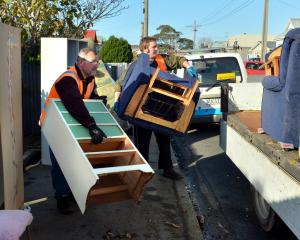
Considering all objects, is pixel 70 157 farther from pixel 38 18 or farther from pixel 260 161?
pixel 38 18

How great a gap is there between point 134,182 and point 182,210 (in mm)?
1295

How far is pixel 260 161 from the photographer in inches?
167

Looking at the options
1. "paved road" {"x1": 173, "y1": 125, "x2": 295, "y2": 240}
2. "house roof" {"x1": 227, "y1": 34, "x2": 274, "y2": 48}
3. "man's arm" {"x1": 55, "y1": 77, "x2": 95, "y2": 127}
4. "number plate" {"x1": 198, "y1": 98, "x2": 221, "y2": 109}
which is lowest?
"paved road" {"x1": 173, "y1": 125, "x2": 295, "y2": 240}

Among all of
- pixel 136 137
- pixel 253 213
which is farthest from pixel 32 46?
pixel 253 213

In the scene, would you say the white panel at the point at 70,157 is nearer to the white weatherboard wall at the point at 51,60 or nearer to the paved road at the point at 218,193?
the paved road at the point at 218,193

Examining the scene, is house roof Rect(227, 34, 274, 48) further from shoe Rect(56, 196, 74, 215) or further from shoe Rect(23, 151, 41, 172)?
shoe Rect(56, 196, 74, 215)

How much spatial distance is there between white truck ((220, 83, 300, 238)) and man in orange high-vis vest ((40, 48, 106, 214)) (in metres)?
1.48

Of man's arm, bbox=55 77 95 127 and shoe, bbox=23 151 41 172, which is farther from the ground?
man's arm, bbox=55 77 95 127

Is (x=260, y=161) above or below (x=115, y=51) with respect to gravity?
below

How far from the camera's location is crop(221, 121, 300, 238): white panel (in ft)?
10.7

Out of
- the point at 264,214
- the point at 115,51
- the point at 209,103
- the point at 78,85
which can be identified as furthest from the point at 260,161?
the point at 115,51

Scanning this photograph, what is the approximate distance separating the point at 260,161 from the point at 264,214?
2.27 ft

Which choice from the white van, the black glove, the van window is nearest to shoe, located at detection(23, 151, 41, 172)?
the black glove

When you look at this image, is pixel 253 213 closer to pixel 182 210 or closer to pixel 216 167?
pixel 182 210
